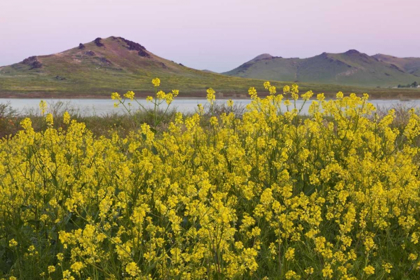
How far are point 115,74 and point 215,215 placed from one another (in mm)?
113354

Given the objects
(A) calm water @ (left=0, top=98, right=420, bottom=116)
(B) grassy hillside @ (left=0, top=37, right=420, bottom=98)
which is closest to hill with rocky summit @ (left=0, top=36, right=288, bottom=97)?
(B) grassy hillside @ (left=0, top=37, right=420, bottom=98)

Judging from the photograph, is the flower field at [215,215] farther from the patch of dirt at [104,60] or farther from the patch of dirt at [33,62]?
the patch of dirt at [104,60]

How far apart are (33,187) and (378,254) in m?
3.35

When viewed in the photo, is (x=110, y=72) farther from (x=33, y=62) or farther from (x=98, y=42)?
(x=98, y=42)

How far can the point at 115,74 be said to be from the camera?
363 feet

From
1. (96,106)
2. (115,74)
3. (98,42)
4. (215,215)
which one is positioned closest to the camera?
(215,215)

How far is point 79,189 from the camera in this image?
4094 mm

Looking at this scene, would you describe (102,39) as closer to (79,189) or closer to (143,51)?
(143,51)

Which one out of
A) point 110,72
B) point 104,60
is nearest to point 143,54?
point 104,60

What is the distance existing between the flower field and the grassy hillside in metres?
75.3

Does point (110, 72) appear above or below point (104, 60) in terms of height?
below

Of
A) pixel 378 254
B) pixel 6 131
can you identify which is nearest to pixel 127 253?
pixel 378 254

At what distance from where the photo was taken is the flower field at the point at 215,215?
104 inches

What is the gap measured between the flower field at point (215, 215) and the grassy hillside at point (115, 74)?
247ft
